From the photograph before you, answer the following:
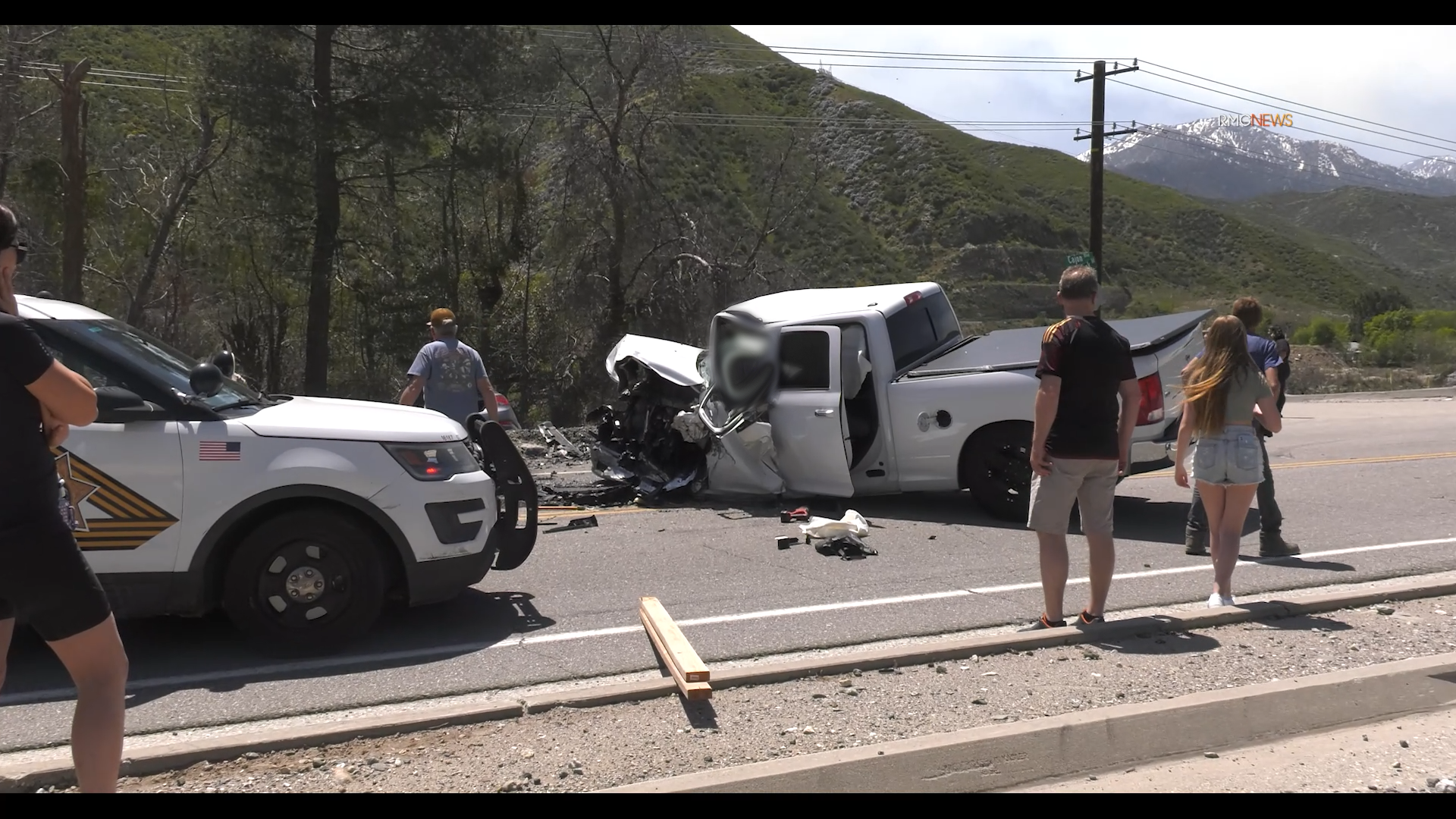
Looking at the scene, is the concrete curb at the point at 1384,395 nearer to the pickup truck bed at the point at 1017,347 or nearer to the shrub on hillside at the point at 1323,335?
the shrub on hillside at the point at 1323,335

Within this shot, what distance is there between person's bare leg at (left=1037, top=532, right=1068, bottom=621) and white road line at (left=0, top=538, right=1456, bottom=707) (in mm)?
1091

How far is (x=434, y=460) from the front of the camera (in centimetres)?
589

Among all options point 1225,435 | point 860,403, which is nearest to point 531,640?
point 1225,435

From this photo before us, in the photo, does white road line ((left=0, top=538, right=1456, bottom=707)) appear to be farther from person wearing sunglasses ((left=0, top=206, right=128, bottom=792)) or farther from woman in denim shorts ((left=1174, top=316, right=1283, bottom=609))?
person wearing sunglasses ((left=0, top=206, right=128, bottom=792))

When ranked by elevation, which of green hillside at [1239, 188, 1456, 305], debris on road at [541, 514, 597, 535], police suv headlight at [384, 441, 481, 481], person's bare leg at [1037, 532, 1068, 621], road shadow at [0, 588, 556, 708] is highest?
green hillside at [1239, 188, 1456, 305]

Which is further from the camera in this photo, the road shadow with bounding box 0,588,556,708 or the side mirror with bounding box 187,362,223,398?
the side mirror with bounding box 187,362,223,398

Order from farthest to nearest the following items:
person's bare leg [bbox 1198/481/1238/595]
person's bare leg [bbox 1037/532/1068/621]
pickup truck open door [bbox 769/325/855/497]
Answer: pickup truck open door [bbox 769/325/855/497] → person's bare leg [bbox 1198/481/1238/595] → person's bare leg [bbox 1037/532/1068/621]

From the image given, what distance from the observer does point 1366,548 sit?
26.9 feet

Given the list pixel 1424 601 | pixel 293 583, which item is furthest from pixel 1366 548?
pixel 293 583

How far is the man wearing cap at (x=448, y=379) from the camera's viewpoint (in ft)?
28.0

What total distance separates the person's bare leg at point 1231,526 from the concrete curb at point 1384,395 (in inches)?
799

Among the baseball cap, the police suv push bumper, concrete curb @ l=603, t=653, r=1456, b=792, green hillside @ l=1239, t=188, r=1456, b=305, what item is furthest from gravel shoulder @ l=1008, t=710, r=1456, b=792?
green hillside @ l=1239, t=188, r=1456, b=305

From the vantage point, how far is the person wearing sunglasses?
124 inches
